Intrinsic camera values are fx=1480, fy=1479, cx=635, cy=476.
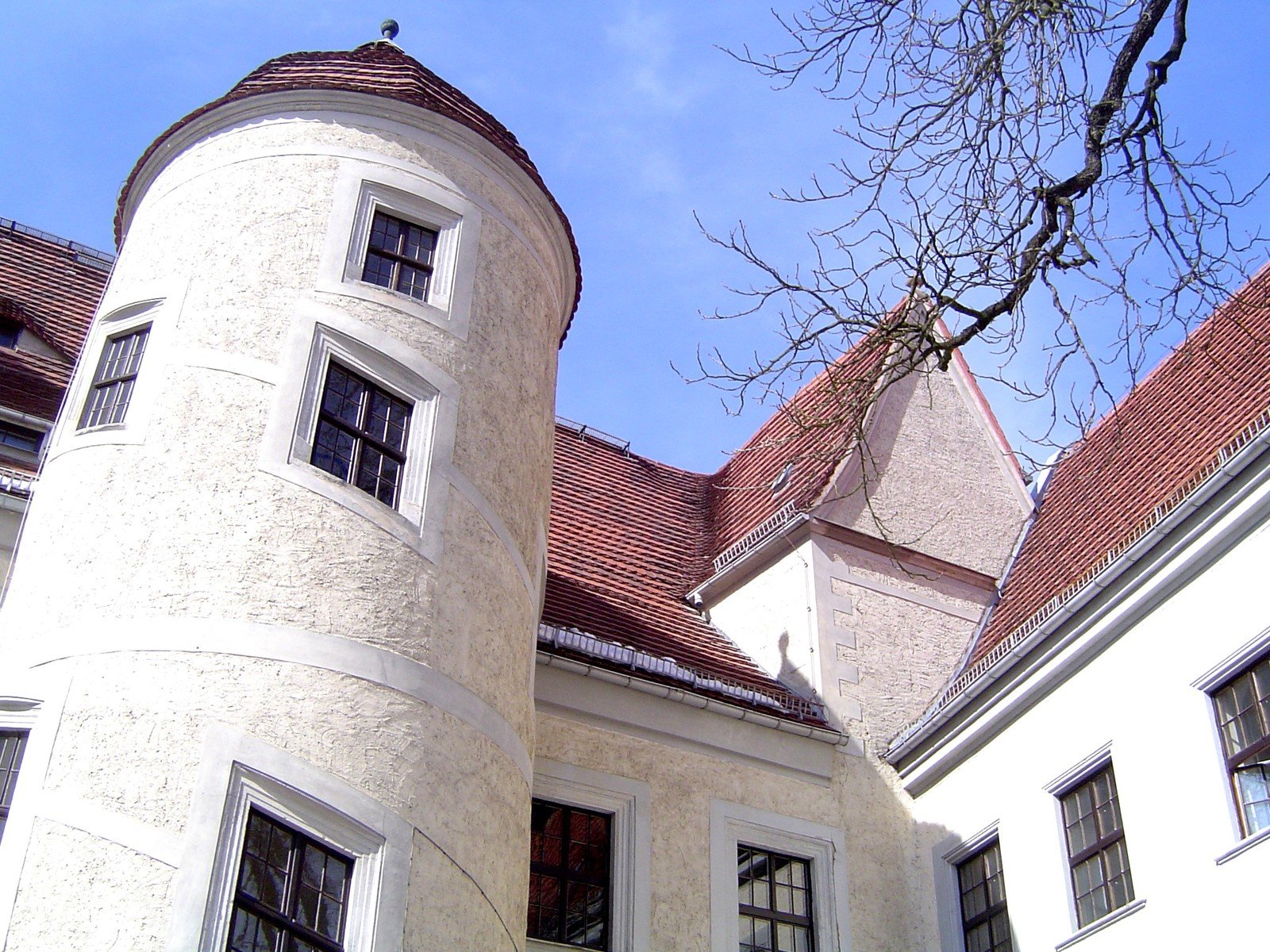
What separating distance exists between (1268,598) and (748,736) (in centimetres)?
477

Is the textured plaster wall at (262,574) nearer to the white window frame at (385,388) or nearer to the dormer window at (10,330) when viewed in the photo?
the white window frame at (385,388)

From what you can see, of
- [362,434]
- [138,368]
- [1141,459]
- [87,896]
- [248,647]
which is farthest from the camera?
[1141,459]

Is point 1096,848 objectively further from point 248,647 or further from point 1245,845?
point 248,647

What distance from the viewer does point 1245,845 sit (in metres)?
9.53

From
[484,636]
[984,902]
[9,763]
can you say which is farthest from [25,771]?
[984,902]

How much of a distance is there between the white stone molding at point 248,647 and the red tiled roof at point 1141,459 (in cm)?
571

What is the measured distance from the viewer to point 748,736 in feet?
43.3

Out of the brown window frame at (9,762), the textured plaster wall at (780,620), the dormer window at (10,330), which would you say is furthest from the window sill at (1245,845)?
the dormer window at (10,330)

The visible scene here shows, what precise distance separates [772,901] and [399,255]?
621 centimetres

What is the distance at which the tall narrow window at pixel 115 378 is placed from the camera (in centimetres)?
1042

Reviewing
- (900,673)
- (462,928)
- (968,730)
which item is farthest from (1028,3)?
(900,673)

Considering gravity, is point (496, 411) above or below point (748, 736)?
above

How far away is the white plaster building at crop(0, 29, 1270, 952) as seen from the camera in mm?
8375

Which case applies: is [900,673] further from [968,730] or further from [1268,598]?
[1268,598]
